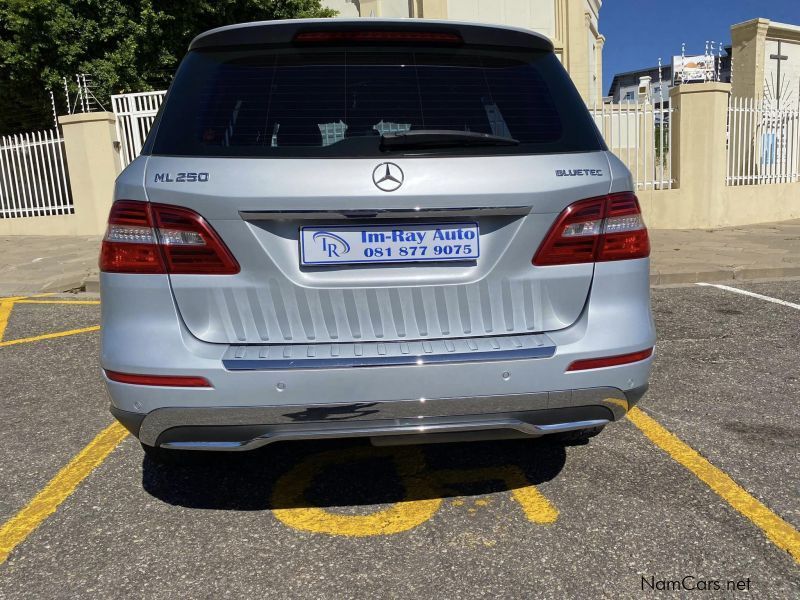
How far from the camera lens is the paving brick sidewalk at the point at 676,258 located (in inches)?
313

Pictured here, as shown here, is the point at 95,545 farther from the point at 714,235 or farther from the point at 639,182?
the point at 639,182

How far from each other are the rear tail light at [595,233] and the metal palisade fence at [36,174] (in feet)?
41.2

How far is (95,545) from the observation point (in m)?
2.51

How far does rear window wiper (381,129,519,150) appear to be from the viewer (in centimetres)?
229

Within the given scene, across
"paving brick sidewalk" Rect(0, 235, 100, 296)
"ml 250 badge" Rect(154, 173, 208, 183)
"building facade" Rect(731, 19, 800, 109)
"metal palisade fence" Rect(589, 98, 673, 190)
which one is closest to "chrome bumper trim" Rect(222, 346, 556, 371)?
"ml 250 badge" Rect(154, 173, 208, 183)

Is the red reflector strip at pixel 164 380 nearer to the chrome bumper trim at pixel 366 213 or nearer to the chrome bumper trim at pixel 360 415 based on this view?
the chrome bumper trim at pixel 360 415

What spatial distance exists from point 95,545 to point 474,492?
146cm

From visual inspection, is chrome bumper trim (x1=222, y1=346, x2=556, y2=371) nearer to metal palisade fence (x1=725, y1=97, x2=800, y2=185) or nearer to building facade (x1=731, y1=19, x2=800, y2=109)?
metal palisade fence (x1=725, y1=97, x2=800, y2=185)

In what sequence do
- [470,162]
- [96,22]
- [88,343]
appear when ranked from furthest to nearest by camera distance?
[96,22], [88,343], [470,162]

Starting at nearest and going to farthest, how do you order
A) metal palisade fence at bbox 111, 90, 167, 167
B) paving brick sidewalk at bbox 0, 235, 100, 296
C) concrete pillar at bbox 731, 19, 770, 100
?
paving brick sidewalk at bbox 0, 235, 100, 296 → metal palisade fence at bbox 111, 90, 167, 167 → concrete pillar at bbox 731, 19, 770, 100

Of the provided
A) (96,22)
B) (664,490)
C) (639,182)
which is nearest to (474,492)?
(664,490)

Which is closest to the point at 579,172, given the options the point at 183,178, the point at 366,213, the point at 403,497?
the point at 366,213

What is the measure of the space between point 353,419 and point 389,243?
0.59 metres

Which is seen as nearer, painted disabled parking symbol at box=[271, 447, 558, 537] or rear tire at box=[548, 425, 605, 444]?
painted disabled parking symbol at box=[271, 447, 558, 537]
